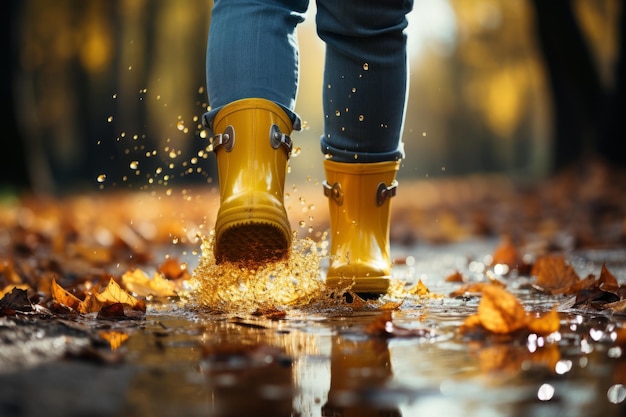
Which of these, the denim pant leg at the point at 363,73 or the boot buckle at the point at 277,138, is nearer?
the boot buckle at the point at 277,138

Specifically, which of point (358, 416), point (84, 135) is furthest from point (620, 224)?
point (84, 135)

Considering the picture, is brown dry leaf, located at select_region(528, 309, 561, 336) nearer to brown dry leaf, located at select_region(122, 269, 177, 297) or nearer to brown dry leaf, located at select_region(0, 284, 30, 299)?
brown dry leaf, located at select_region(0, 284, 30, 299)

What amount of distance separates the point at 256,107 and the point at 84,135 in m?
20.6

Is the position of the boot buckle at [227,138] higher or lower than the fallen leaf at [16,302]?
higher

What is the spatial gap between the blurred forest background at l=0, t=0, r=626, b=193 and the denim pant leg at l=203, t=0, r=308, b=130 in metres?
4.67

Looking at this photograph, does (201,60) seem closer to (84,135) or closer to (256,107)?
(84,135)

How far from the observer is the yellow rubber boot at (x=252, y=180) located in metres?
2.30

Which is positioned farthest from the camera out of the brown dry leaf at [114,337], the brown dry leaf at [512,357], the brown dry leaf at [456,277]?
the brown dry leaf at [456,277]

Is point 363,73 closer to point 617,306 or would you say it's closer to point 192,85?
point 617,306

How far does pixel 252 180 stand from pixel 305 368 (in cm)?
90

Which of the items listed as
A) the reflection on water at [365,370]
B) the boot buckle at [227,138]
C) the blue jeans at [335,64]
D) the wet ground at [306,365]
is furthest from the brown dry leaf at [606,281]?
the boot buckle at [227,138]

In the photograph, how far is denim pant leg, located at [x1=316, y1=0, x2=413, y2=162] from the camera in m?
2.58

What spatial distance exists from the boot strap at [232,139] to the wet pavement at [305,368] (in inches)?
19.7

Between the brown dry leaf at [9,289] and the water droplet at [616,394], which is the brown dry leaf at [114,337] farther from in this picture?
the water droplet at [616,394]
